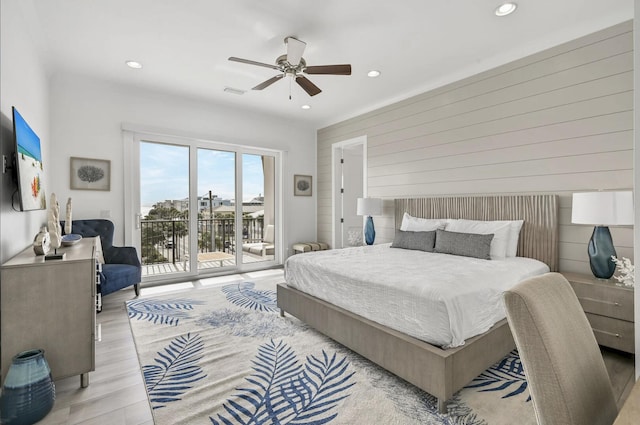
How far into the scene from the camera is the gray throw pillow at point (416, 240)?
354 cm

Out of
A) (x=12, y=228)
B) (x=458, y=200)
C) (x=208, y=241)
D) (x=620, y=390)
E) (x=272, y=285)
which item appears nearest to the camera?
(x=620, y=390)

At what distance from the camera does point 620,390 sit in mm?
2002

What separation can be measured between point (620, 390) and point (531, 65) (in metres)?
2.96

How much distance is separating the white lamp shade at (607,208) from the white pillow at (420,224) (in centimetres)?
140

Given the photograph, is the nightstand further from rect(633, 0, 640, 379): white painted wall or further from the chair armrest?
the chair armrest

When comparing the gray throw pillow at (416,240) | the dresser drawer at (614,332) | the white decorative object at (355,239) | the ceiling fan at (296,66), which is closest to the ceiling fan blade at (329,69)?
the ceiling fan at (296,66)

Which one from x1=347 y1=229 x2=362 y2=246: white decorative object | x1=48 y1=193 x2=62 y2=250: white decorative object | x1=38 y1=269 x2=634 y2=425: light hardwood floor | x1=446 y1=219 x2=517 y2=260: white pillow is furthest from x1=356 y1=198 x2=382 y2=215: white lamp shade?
x1=48 y1=193 x2=62 y2=250: white decorative object

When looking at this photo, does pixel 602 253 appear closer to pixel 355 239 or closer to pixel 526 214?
pixel 526 214

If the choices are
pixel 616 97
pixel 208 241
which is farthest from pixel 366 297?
pixel 208 241

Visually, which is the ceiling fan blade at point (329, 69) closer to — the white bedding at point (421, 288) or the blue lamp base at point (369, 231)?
the white bedding at point (421, 288)

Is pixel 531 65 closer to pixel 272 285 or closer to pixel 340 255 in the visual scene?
pixel 340 255

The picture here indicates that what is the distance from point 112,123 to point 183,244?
1.98 metres

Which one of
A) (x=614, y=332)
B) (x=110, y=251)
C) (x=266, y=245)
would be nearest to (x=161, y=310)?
(x=110, y=251)

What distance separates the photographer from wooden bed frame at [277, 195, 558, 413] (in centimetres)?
179
